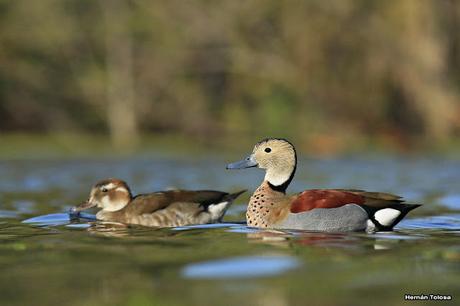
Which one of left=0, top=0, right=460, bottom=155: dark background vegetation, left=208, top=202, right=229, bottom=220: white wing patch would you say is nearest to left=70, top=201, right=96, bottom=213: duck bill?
left=208, top=202, right=229, bottom=220: white wing patch

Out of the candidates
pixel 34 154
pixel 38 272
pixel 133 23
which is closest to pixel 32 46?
pixel 133 23

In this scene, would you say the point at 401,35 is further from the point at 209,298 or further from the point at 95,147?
the point at 209,298

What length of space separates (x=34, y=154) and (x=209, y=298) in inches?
838

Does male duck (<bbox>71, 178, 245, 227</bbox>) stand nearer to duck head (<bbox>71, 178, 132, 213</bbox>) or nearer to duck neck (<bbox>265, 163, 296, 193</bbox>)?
duck head (<bbox>71, 178, 132, 213</bbox>)

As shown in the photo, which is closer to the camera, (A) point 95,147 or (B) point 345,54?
(A) point 95,147

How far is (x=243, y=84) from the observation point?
3659 cm

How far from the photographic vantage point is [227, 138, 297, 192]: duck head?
10.5 meters

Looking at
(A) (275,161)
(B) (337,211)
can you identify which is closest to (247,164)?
(A) (275,161)

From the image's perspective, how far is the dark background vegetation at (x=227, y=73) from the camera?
98.5 feet

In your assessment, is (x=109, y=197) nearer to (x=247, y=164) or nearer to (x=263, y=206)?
(x=247, y=164)

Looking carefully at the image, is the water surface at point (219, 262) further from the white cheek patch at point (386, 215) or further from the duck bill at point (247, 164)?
the duck bill at point (247, 164)

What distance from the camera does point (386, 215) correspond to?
31.1ft

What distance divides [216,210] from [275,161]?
969mm

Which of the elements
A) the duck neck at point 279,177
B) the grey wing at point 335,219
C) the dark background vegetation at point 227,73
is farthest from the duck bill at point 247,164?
the dark background vegetation at point 227,73
